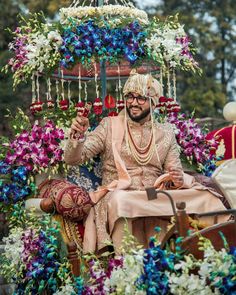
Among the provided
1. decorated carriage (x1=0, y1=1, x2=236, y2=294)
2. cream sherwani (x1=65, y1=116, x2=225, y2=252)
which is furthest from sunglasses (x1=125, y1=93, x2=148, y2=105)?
decorated carriage (x1=0, y1=1, x2=236, y2=294)

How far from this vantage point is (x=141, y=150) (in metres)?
8.17

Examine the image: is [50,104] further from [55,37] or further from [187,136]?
[187,136]

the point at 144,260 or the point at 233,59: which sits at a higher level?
the point at 233,59

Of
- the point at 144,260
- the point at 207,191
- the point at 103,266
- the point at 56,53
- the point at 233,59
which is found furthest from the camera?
the point at 233,59

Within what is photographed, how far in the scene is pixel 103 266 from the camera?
7.35 meters

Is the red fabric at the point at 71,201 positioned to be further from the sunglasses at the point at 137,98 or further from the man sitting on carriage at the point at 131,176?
the sunglasses at the point at 137,98

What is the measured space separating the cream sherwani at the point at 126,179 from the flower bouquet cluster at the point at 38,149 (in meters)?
0.35

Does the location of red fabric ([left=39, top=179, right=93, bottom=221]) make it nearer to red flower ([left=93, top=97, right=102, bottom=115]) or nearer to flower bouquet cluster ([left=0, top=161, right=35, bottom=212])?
flower bouquet cluster ([left=0, top=161, right=35, bottom=212])

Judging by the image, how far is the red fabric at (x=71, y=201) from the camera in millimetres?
7559

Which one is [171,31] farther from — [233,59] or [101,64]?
[233,59]

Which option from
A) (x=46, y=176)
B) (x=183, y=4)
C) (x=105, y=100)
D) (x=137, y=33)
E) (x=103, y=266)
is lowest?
(x=103, y=266)

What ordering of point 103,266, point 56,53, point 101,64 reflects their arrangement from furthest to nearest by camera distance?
1. point 101,64
2. point 56,53
3. point 103,266

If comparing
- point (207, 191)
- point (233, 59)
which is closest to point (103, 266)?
point (207, 191)

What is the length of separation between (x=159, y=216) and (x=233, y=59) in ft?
60.3
